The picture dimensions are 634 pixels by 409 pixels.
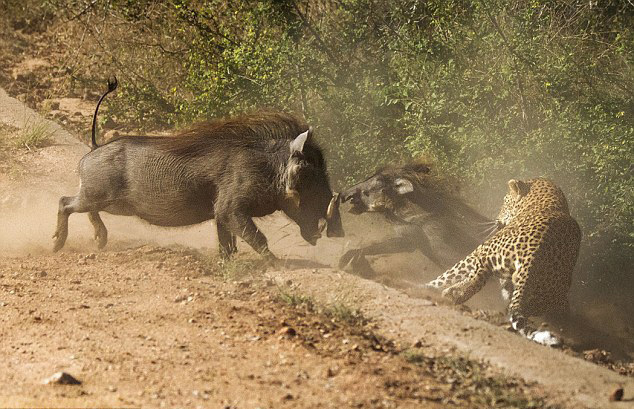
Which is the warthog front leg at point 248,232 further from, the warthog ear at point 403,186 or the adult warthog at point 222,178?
the warthog ear at point 403,186

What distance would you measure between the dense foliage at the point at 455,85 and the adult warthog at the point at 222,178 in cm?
174

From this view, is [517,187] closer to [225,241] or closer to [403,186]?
[403,186]

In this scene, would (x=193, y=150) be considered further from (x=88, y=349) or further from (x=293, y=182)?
(x=88, y=349)

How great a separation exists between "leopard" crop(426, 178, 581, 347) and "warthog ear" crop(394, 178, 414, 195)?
1.18 metres

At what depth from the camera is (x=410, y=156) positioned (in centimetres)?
984

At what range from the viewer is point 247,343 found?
5316 mm

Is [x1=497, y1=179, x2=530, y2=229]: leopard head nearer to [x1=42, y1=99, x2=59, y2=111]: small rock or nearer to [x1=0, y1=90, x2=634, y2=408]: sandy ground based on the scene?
[x1=0, y1=90, x2=634, y2=408]: sandy ground

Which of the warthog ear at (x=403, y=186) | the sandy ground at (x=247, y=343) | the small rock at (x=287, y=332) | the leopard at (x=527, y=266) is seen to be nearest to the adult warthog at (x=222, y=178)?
the sandy ground at (x=247, y=343)

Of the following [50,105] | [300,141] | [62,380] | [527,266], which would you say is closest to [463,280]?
[527,266]

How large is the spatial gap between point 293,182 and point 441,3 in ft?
10.3

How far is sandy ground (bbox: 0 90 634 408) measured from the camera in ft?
14.9

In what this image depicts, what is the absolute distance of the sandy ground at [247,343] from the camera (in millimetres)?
4543

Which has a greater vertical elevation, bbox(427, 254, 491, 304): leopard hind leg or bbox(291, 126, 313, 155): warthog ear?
bbox(291, 126, 313, 155): warthog ear

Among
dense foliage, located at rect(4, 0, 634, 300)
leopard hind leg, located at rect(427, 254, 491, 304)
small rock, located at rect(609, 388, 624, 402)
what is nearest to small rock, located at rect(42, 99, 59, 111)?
dense foliage, located at rect(4, 0, 634, 300)
